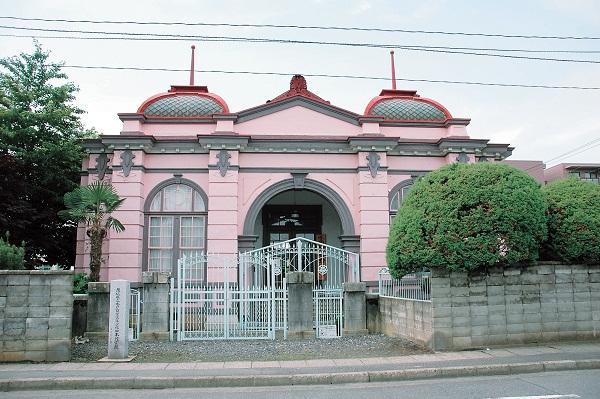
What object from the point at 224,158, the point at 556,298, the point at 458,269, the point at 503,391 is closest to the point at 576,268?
the point at 556,298

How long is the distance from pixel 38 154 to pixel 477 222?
14882 mm

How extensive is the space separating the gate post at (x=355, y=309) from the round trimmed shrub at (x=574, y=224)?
446 centimetres

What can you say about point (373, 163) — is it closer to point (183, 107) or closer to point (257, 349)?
point (183, 107)

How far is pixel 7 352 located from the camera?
9.24m

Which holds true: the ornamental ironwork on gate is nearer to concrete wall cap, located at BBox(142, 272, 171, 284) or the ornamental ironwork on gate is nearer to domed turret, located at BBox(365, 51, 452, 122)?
concrete wall cap, located at BBox(142, 272, 171, 284)

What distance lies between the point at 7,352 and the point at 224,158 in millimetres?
8813

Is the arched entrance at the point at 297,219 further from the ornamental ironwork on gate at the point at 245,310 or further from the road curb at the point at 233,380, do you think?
the road curb at the point at 233,380

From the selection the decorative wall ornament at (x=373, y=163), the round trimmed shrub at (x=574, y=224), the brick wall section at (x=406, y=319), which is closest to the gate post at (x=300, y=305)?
the brick wall section at (x=406, y=319)

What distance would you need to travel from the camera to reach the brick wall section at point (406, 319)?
10266 millimetres

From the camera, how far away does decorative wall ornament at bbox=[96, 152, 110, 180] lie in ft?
54.9

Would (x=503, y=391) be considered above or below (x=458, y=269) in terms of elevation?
below

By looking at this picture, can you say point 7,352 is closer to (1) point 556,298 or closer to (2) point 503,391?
(2) point 503,391

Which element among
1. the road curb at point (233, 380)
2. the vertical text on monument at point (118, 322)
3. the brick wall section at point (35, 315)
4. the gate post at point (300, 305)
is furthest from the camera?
the gate post at point (300, 305)

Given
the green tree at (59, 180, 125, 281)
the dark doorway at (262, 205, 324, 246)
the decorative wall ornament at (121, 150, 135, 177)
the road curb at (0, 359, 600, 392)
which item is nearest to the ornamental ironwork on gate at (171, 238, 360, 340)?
the green tree at (59, 180, 125, 281)
